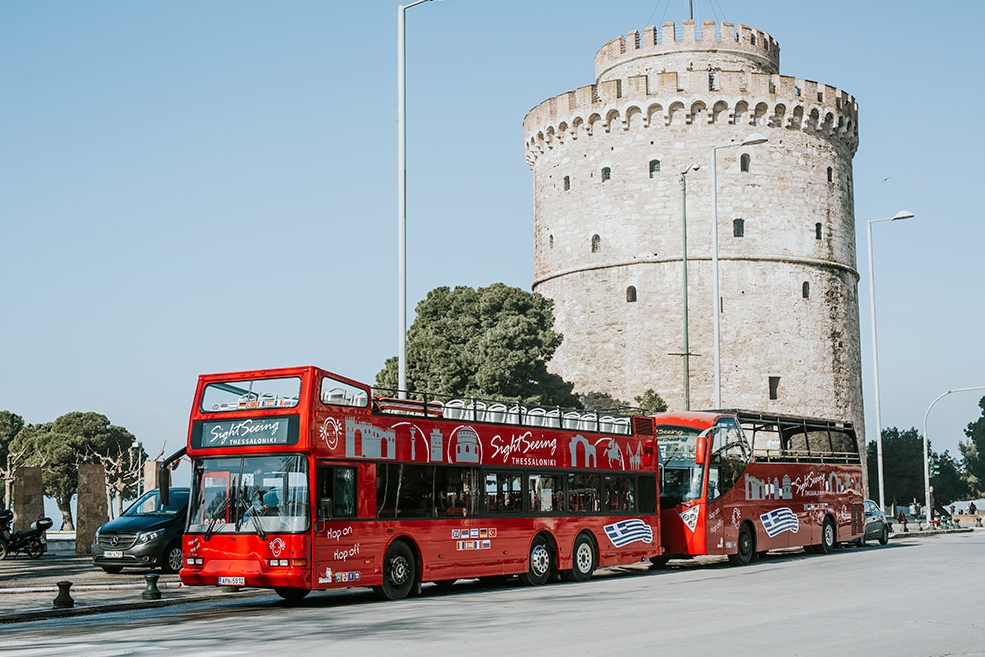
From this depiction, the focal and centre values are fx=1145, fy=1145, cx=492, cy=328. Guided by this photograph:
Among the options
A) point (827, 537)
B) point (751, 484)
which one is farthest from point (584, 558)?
point (827, 537)

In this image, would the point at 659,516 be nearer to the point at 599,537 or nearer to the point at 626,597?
the point at 599,537

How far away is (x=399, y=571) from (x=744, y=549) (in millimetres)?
10793

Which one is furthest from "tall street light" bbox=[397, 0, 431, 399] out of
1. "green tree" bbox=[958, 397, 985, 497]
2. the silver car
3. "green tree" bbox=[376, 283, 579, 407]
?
"green tree" bbox=[958, 397, 985, 497]

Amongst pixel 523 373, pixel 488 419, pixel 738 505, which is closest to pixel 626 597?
pixel 488 419

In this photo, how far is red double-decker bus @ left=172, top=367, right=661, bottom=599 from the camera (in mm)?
14453

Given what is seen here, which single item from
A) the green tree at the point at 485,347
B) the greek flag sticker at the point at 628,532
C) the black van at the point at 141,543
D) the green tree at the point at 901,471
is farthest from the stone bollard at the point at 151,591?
the green tree at the point at 901,471

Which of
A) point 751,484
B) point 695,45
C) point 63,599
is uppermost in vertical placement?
point 695,45

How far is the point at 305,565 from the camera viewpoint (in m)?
14.2

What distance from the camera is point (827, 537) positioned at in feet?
92.9

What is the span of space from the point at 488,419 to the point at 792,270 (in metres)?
35.1

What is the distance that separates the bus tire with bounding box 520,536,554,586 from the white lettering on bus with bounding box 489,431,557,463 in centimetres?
148

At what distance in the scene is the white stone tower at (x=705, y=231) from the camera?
49406 millimetres

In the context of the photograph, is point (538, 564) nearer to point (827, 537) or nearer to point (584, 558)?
point (584, 558)

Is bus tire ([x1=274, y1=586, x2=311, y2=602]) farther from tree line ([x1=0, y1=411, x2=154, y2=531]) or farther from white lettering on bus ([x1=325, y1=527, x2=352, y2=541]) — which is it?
tree line ([x1=0, y1=411, x2=154, y2=531])
